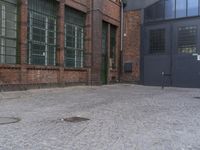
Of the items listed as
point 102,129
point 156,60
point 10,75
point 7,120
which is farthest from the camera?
point 156,60

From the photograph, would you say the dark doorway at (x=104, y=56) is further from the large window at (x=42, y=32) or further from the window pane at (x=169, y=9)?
the large window at (x=42, y=32)

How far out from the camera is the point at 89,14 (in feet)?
77.0

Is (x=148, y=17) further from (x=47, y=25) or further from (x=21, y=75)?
(x=21, y=75)

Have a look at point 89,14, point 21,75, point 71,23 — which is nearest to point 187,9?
point 89,14

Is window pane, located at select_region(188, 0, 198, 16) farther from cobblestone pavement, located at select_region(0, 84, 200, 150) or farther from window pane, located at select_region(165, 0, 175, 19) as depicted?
cobblestone pavement, located at select_region(0, 84, 200, 150)

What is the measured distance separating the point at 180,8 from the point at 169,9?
895 mm

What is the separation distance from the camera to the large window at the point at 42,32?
1845 cm

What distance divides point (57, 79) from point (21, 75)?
329 cm

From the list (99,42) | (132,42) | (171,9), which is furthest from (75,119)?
(132,42)

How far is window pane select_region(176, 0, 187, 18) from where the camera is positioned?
2560 cm

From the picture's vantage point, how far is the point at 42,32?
1925cm

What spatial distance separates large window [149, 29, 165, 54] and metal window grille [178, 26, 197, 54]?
1.38 metres

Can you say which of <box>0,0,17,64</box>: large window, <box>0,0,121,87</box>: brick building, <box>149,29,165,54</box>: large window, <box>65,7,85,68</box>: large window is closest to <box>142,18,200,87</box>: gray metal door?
<box>149,29,165,54</box>: large window

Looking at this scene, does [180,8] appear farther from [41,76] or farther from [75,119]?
[75,119]
